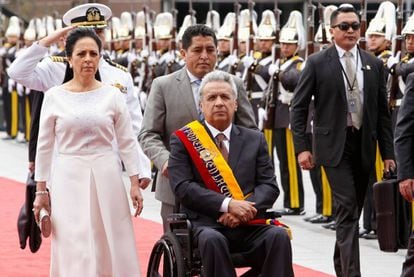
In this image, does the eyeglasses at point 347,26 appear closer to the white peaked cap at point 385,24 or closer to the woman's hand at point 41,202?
the woman's hand at point 41,202

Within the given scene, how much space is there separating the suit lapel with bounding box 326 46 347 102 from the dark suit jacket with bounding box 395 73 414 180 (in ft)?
4.61

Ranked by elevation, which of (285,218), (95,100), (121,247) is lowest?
(285,218)

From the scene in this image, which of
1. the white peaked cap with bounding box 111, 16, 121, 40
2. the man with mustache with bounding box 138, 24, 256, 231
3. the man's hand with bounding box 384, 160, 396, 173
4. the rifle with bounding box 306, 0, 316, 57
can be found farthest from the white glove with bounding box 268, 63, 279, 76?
the white peaked cap with bounding box 111, 16, 121, 40

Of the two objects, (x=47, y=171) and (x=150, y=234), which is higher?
(x=47, y=171)

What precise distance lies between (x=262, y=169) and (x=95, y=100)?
1029 millimetres

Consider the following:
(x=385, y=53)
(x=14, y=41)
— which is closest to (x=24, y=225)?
(x=385, y=53)

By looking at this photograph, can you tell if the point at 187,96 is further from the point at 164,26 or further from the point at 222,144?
the point at 164,26

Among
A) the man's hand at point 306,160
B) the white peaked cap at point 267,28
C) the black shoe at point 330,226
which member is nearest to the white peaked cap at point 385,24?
the black shoe at point 330,226

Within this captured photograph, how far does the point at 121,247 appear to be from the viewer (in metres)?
9.05

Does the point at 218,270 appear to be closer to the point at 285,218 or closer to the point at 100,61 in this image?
the point at 100,61

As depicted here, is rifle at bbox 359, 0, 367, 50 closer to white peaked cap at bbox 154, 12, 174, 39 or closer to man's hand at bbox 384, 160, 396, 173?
man's hand at bbox 384, 160, 396, 173

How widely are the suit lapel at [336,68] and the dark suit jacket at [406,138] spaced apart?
1405 mm

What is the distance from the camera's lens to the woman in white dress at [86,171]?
8.95 metres

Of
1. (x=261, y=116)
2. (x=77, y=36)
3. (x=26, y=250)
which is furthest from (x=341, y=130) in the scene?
(x=261, y=116)
